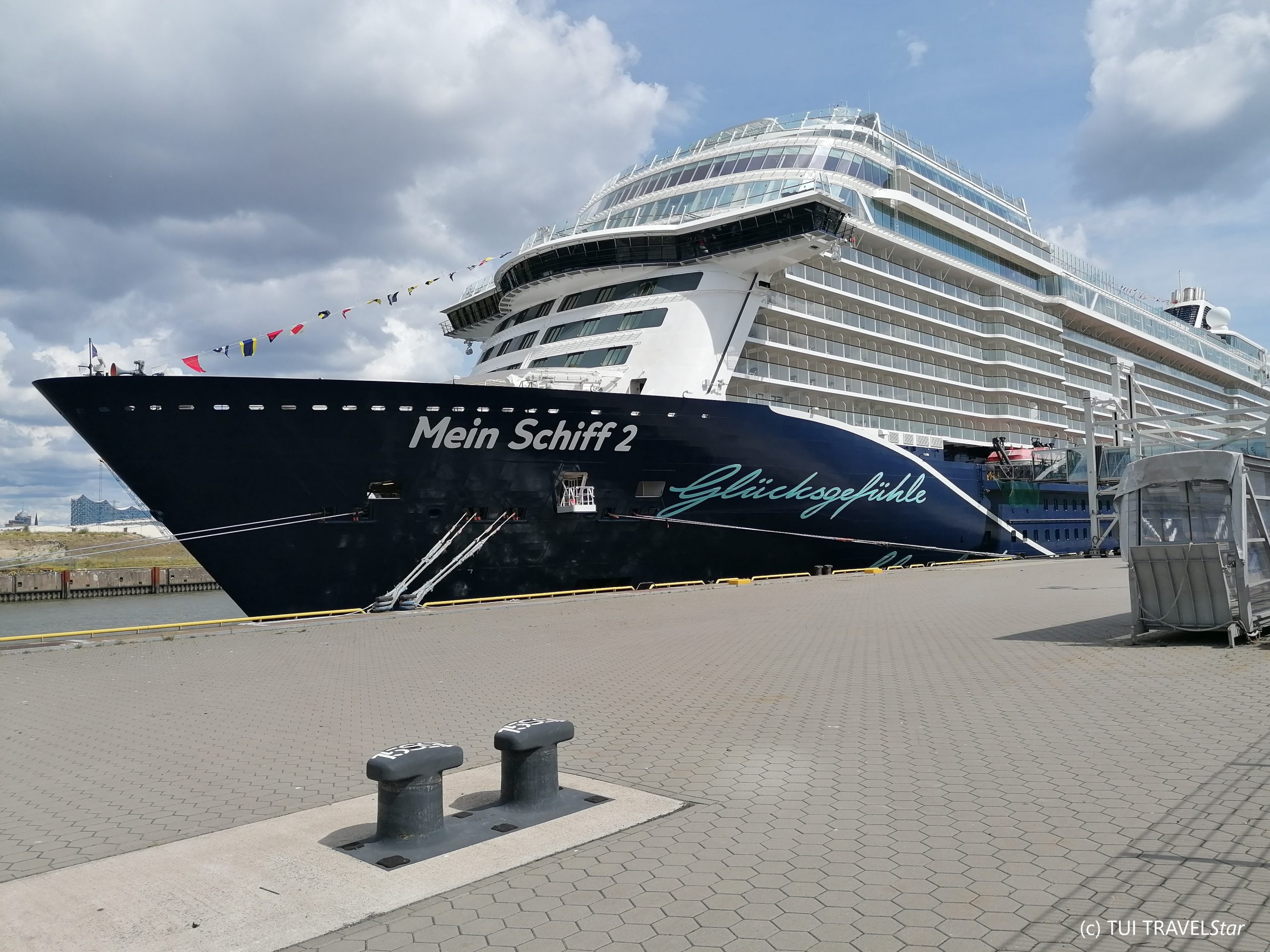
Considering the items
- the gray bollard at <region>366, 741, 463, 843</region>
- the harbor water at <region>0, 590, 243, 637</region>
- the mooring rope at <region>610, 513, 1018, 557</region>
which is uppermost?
the mooring rope at <region>610, 513, 1018, 557</region>

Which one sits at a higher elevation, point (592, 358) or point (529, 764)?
point (592, 358)

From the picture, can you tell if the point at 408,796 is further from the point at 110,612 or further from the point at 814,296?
the point at 110,612

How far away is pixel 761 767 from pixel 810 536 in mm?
14636

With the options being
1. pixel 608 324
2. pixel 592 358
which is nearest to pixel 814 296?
pixel 608 324

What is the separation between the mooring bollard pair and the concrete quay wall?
4471 cm

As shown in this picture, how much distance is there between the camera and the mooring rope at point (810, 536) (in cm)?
1644

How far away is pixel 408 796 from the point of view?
3.94 meters

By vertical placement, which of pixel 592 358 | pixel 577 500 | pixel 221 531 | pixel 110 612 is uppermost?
pixel 592 358

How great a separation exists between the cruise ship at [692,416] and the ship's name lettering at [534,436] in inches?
1.8

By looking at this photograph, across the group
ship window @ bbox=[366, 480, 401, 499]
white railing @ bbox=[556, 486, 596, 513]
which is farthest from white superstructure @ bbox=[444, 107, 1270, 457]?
ship window @ bbox=[366, 480, 401, 499]

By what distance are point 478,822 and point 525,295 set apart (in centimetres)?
1840

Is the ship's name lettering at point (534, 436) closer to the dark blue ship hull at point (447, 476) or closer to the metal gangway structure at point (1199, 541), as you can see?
the dark blue ship hull at point (447, 476)

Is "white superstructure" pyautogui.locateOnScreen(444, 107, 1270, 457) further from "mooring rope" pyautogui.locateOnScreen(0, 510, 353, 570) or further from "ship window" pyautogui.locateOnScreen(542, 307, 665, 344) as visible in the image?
"mooring rope" pyautogui.locateOnScreen(0, 510, 353, 570)

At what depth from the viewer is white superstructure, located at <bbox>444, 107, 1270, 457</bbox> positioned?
61.5 feet
